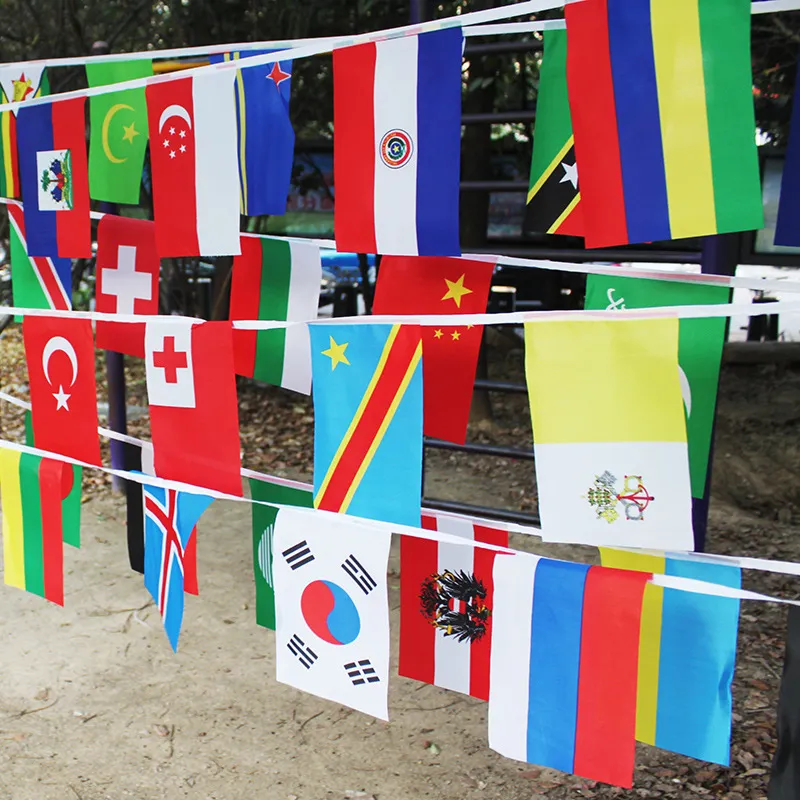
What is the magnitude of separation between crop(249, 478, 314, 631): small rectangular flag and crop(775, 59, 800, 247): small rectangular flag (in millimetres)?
1277

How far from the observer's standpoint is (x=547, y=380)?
1.64m

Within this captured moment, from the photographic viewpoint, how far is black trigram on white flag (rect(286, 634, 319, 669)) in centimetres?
201

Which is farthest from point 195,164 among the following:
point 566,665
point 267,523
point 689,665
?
point 689,665

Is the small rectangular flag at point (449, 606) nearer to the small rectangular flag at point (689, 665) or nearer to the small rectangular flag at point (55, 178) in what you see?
the small rectangular flag at point (689, 665)

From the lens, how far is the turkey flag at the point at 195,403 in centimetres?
209

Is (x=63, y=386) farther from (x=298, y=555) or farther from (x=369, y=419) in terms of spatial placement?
(x=369, y=419)

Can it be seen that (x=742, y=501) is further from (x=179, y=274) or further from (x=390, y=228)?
(x=179, y=274)

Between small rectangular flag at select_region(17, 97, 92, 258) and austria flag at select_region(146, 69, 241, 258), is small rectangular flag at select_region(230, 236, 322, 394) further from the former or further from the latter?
small rectangular flag at select_region(17, 97, 92, 258)

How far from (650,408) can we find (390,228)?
2.31ft

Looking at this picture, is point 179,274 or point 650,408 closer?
point 650,408

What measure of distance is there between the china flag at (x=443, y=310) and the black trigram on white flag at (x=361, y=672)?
1.84ft

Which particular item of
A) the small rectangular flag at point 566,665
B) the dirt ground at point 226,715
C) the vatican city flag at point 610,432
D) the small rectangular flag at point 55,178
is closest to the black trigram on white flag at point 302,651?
the small rectangular flag at point 566,665

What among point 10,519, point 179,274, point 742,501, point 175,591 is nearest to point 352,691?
point 175,591

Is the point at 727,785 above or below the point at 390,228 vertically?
below
